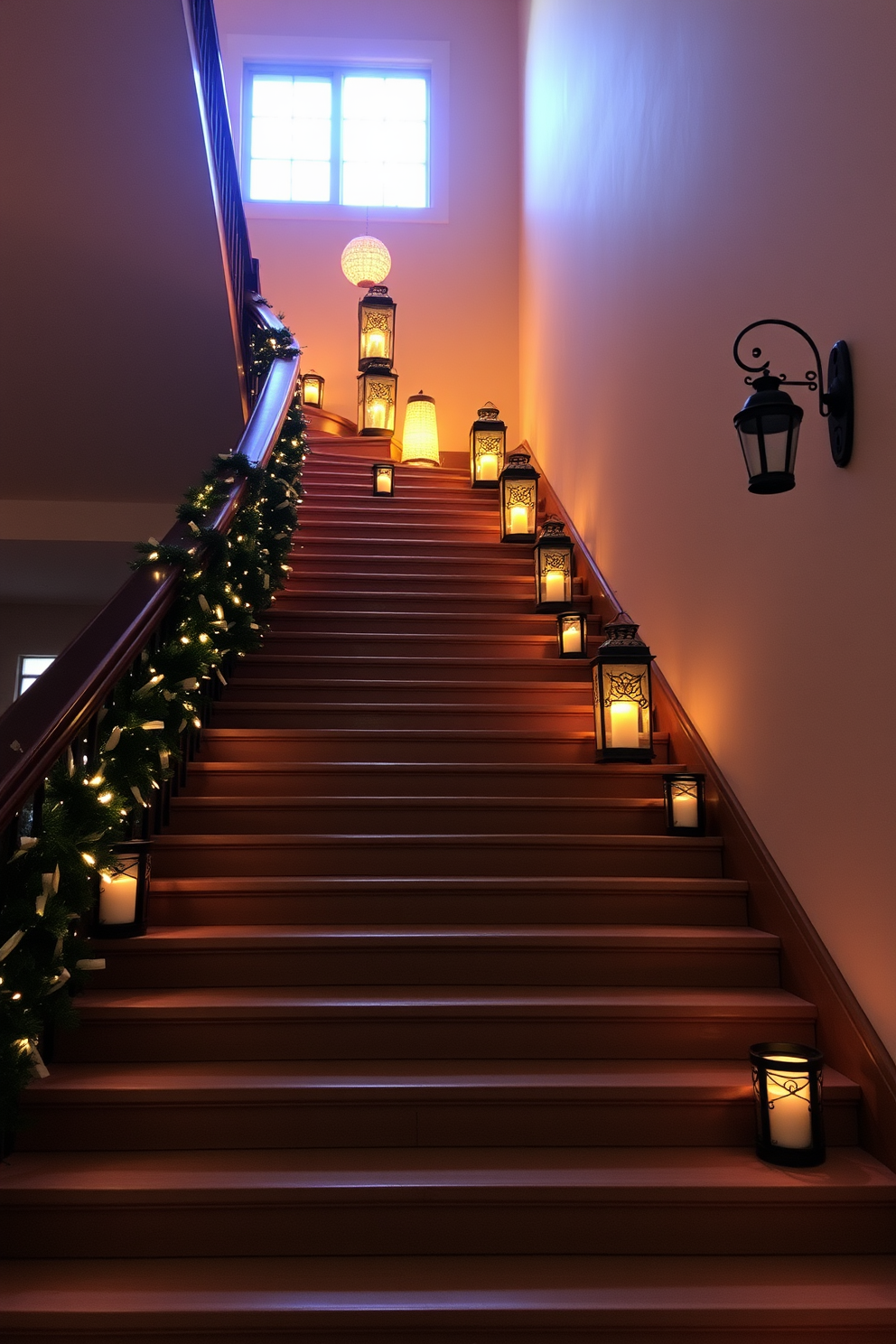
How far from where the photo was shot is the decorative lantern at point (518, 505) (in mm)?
5973

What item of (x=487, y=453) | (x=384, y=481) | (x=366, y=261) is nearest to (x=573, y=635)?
(x=384, y=481)

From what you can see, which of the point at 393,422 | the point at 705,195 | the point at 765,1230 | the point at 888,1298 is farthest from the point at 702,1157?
the point at 393,422

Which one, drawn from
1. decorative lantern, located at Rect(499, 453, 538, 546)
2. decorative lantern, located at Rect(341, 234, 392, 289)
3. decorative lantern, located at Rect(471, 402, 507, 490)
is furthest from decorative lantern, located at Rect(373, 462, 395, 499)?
decorative lantern, located at Rect(341, 234, 392, 289)

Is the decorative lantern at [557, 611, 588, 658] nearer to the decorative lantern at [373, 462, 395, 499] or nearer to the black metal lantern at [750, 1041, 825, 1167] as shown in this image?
the decorative lantern at [373, 462, 395, 499]

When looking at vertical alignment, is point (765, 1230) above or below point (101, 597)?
below

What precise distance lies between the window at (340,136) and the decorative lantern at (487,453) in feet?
11.4

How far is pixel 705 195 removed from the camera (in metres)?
3.67

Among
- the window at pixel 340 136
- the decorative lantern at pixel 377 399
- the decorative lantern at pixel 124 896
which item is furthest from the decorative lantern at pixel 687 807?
the window at pixel 340 136

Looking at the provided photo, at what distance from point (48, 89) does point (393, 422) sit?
159 inches

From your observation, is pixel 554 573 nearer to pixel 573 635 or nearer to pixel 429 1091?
pixel 573 635

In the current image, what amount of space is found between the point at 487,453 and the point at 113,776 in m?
4.91

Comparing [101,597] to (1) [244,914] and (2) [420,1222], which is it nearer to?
(1) [244,914]

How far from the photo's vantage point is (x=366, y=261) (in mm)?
8680

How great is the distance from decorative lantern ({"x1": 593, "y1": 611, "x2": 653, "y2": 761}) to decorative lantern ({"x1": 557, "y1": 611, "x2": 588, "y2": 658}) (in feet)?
2.75
